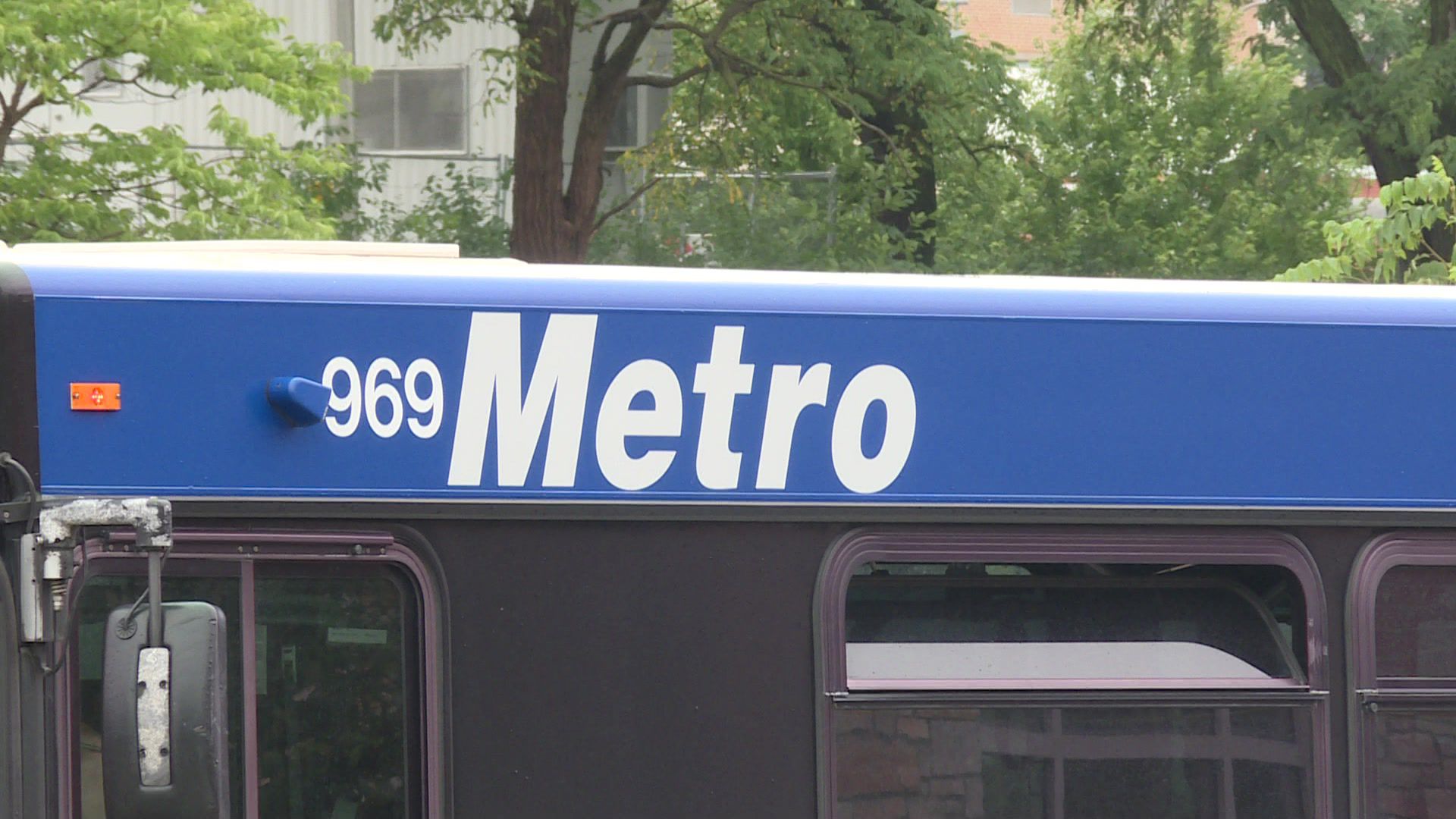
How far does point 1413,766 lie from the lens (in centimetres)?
408

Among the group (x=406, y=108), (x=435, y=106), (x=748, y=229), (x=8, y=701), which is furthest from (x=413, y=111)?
(x=8, y=701)

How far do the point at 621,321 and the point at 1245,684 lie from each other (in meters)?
1.76

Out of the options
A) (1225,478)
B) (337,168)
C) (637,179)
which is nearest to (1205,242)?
(637,179)

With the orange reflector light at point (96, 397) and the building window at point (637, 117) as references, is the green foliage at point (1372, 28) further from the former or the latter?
the orange reflector light at point (96, 397)

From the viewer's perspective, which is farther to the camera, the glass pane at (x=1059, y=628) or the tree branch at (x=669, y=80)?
the tree branch at (x=669, y=80)

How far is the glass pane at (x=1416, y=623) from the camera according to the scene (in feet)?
13.4

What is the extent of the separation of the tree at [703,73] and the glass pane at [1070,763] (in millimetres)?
12027

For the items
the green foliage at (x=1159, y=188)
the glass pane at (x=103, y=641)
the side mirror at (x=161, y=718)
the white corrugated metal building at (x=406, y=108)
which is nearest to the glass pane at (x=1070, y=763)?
the glass pane at (x=103, y=641)

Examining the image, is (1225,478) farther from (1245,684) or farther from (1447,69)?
(1447,69)

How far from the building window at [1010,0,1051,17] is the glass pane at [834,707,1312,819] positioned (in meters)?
65.1

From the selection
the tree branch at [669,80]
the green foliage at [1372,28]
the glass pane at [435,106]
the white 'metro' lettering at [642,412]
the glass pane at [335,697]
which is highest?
the green foliage at [1372,28]

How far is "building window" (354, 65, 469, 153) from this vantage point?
22672mm

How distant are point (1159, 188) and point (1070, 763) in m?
26.8

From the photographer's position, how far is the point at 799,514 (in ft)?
12.8
